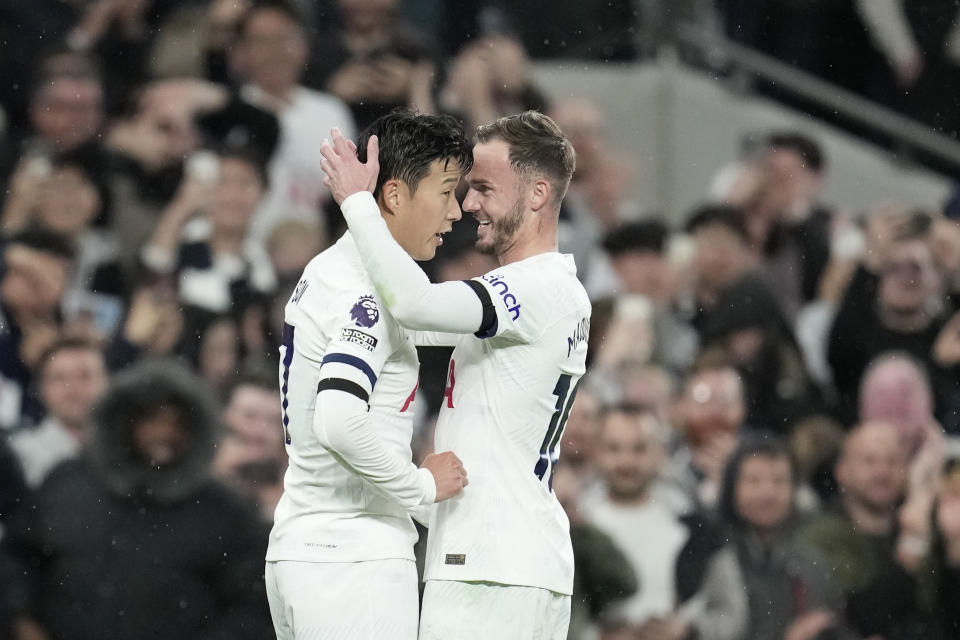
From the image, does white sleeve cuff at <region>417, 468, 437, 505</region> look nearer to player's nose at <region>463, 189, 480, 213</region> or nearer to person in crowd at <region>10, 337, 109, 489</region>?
player's nose at <region>463, 189, 480, 213</region>

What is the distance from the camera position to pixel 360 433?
336 cm

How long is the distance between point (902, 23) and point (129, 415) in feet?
16.9

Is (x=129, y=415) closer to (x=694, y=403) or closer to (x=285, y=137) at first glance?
(x=285, y=137)

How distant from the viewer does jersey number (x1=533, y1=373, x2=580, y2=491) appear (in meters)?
3.72

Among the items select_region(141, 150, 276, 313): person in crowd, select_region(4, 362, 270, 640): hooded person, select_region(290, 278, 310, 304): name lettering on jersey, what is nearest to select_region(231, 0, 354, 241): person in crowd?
select_region(141, 150, 276, 313): person in crowd

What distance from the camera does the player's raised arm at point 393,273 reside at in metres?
3.40

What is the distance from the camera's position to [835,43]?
8.75 m

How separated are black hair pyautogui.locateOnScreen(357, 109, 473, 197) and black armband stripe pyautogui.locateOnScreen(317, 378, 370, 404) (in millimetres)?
517

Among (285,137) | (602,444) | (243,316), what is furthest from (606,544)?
(285,137)

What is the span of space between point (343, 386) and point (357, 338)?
0.40 feet

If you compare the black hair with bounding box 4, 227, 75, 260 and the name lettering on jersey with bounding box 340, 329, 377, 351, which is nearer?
the name lettering on jersey with bounding box 340, 329, 377, 351

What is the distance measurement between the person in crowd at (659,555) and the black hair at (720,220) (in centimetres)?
167

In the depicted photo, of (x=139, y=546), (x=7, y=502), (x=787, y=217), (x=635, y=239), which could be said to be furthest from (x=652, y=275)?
(x=7, y=502)

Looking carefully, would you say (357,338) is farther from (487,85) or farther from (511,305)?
(487,85)
